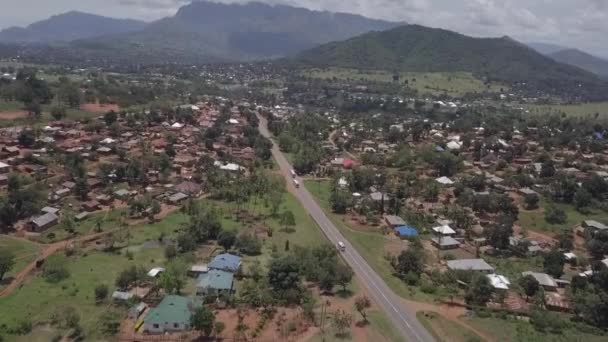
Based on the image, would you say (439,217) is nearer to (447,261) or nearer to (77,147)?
(447,261)

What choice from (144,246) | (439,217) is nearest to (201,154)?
(144,246)

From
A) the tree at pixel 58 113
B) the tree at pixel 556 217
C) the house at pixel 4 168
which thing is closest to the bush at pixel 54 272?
the house at pixel 4 168

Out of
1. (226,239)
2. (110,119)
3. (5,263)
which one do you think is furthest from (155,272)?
(110,119)

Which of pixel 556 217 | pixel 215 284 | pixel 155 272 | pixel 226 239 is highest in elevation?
pixel 556 217

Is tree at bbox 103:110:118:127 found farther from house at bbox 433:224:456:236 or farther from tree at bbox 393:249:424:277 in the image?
tree at bbox 393:249:424:277

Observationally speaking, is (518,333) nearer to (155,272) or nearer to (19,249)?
(155,272)

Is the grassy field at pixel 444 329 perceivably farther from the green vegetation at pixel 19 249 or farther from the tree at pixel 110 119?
the tree at pixel 110 119
